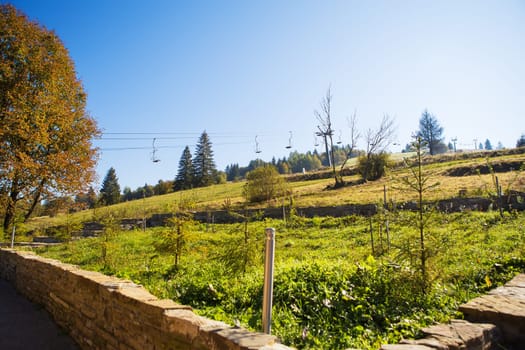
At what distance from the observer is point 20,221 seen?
16234 mm

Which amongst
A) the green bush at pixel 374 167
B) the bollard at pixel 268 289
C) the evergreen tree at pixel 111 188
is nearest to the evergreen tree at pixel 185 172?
the evergreen tree at pixel 111 188

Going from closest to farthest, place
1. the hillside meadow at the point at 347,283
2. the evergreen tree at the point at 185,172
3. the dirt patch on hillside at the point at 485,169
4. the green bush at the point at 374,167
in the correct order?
the hillside meadow at the point at 347,283 → the dirt patch on hillside at the point at 485,169 → the green bush at the point at 374,167 → the evergreen tree at the point at 185,172

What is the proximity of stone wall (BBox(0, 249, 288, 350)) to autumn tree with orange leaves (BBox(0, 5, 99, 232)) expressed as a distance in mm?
8788

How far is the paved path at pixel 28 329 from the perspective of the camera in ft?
14.7

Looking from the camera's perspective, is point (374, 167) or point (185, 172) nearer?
point (374, 167)

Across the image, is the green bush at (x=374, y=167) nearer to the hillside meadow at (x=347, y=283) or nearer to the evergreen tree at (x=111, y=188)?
the hillside meadow at (x=347, y=283)

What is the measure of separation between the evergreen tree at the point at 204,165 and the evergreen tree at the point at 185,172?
1.05 meters

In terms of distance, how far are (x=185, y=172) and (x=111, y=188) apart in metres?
16.3

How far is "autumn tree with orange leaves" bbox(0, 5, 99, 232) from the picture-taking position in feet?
42.7

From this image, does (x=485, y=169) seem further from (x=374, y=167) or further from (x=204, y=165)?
(x=204, y=165)

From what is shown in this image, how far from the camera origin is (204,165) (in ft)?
218

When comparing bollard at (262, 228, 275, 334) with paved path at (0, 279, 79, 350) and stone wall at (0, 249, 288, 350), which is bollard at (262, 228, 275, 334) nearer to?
stone wall at (0, 249, 288, 350)

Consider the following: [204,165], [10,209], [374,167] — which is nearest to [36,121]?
[10,209]

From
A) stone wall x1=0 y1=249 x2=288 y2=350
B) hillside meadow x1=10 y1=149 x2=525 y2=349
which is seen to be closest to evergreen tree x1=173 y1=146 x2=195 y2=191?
hillside meadow x1=10 y1=149 x2=525 y2=349
